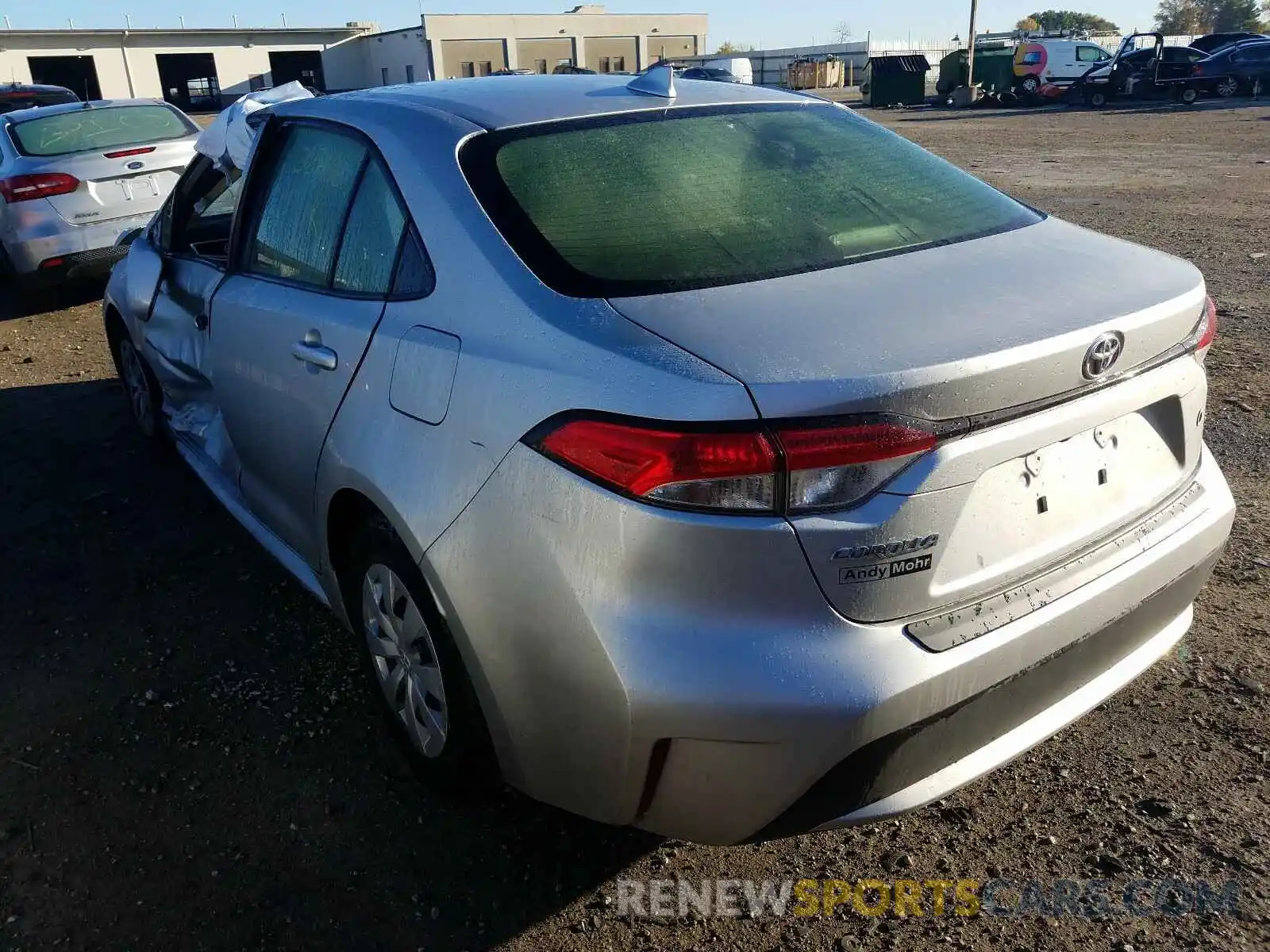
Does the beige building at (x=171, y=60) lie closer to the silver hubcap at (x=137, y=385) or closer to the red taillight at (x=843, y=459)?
the silver hubcap at (x=137, y=385)

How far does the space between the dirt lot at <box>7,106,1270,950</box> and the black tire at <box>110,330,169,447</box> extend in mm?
940

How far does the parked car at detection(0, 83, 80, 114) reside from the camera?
19.6 m

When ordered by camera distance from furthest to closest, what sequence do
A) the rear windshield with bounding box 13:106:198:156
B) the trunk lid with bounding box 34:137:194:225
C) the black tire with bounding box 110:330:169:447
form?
the rear windshield with bounding box 13:106:198:156 → the trunk lid with bounding box 34:137:194:225 → the black tire with bounding box 110:330:169:447

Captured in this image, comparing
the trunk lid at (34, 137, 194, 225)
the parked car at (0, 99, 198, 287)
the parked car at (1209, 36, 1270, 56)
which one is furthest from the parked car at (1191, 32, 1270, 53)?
the parked car at (0, 99, 198, 287)

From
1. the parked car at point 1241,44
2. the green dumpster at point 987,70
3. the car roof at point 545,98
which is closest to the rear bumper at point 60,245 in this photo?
the car roof at point 545,98

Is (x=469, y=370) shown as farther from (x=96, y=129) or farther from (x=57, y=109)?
(x=57, y=109)

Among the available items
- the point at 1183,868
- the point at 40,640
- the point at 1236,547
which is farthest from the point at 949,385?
the point at 40,640

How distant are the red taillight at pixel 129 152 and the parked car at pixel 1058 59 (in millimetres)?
30351

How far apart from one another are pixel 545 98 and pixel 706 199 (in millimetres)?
629

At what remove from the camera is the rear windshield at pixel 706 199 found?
2186mm

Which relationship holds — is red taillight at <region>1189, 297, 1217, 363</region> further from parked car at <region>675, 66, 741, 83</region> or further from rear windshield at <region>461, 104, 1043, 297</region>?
parked car at <region>675, 66, 741, 83</region>

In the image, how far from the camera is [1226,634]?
3156mm

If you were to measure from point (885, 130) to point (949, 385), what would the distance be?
1636 millimetres

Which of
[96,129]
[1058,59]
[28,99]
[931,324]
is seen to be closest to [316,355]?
[931,324]
